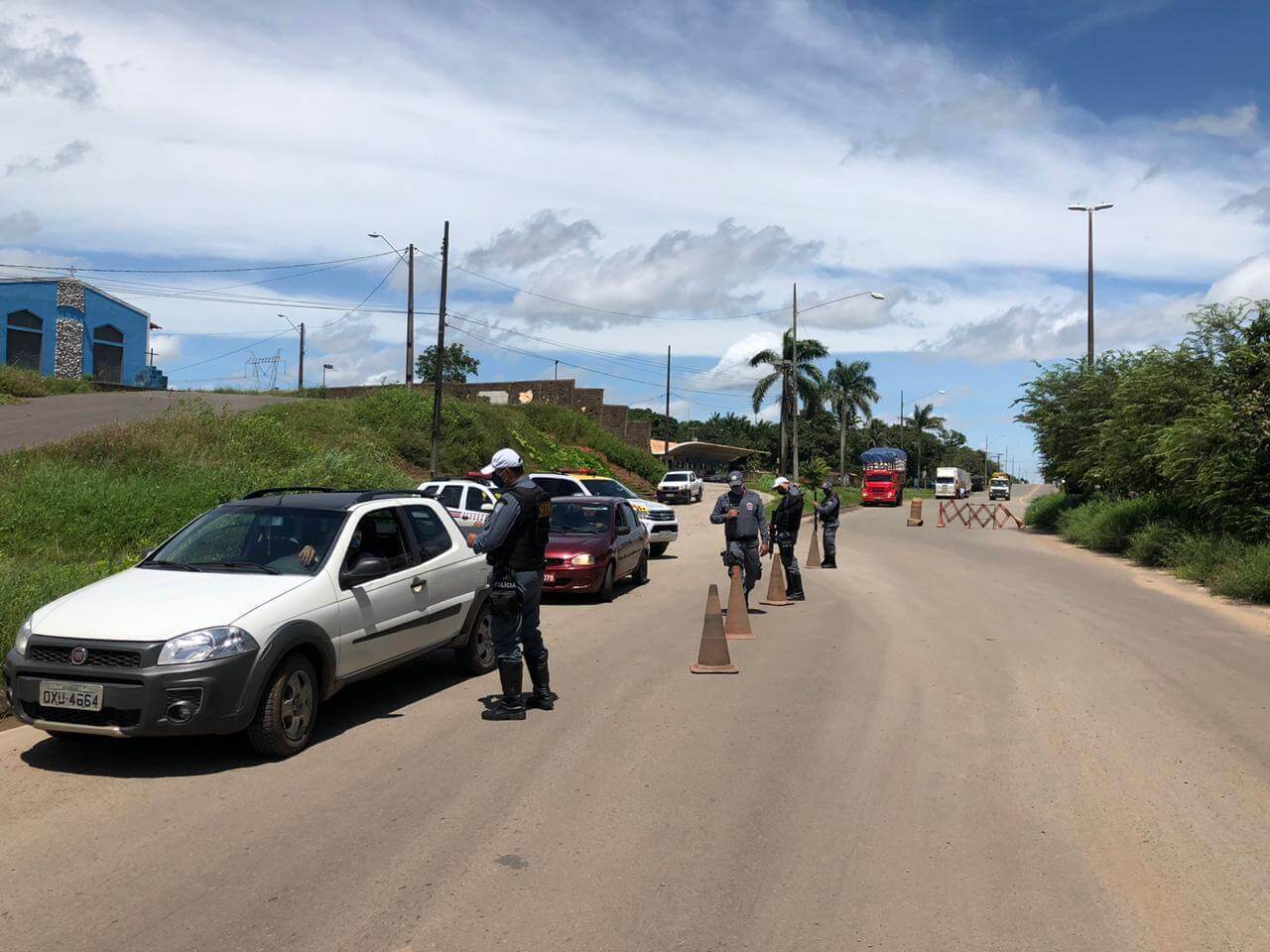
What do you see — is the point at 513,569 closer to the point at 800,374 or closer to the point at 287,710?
the point at 287,710

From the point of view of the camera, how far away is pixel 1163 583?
1911cm

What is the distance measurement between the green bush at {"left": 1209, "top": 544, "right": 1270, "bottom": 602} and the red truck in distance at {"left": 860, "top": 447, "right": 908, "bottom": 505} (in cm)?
4311

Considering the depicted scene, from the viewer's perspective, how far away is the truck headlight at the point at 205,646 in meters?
6.04

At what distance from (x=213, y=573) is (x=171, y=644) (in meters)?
1.10

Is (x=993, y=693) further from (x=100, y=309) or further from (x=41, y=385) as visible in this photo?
(x=100, y=309)

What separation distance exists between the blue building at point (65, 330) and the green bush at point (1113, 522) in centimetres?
4218

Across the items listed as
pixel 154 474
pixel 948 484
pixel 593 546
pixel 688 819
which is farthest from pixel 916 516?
pixel 948 484

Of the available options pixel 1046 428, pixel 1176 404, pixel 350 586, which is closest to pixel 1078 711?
pixel 350 586

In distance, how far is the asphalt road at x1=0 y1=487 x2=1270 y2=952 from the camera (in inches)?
169

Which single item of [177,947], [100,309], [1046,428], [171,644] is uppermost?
[100,309]

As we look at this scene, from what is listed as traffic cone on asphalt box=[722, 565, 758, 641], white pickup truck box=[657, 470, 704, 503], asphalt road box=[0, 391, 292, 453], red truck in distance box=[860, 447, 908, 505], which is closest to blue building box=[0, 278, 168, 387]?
asphalt road box=[0, 391, 292, 453]

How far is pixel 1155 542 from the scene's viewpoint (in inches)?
893

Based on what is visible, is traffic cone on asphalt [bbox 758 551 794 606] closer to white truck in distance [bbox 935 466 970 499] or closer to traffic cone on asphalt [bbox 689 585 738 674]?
traffic cone on asphalt [bbox 689 585 738 674]

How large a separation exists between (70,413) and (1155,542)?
97.5 ft
